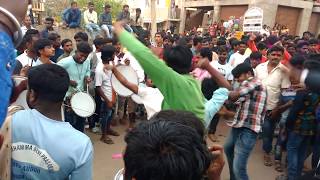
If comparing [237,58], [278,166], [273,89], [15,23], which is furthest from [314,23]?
[15,23]

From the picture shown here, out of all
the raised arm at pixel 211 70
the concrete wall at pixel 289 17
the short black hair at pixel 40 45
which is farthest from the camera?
the concrete wall at pixel 289 17

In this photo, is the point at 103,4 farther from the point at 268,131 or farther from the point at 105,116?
the point at 268,131

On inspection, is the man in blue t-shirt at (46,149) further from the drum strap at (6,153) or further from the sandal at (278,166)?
the sandal at (278,166)

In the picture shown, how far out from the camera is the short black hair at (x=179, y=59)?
8.16 feet

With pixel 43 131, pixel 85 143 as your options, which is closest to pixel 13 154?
pixel 43 131

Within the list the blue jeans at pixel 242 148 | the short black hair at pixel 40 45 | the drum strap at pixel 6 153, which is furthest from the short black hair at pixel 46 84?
the short black hair at pixel 40 45

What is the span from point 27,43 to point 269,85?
3.78 metres

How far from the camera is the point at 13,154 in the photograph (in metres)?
1.79

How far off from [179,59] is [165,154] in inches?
60.1

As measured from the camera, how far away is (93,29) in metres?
12.6

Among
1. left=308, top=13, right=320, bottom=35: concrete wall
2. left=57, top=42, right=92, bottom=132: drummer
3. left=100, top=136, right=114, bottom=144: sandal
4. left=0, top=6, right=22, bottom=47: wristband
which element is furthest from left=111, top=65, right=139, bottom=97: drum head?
left=308, top=13, right=320, bottom=35: concrete wall

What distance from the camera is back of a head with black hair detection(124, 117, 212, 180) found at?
1015 mm

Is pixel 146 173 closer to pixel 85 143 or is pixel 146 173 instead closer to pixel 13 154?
pixel 85 143

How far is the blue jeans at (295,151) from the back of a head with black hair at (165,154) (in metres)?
3.40
